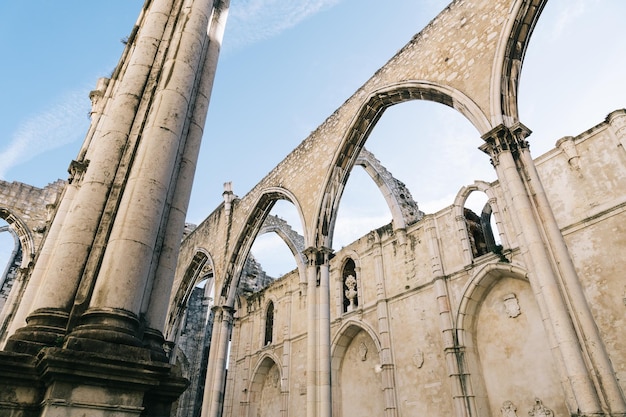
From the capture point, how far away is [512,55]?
6715 mm

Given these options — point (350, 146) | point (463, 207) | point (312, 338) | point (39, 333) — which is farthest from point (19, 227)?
point (463, 207)

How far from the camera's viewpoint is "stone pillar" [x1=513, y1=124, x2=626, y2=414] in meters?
4.03

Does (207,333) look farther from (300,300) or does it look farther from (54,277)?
(54,277)

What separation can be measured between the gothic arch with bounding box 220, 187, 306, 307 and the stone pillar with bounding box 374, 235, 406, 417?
3.85 metres

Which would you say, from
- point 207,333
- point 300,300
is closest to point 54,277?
point 300,300

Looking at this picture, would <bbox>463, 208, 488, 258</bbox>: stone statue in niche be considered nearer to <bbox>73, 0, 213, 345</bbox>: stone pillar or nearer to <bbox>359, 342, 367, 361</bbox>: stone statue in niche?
<bbox>359, 342, 367, 361</bbox>: stone statue in niche

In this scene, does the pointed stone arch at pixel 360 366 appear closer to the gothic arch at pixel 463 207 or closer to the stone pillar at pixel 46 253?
the gothic arch at pixel 463 207

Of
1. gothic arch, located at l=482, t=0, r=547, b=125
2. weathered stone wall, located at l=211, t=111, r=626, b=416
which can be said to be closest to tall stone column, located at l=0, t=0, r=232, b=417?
gothic arch, located at l=482, t=0, r=547, b=125

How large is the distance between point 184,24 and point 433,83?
5070 millimetres

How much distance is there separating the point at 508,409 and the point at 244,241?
8924 millimetres

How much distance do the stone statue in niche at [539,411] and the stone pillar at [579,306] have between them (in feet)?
15.9

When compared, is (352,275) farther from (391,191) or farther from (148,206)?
(148,206)

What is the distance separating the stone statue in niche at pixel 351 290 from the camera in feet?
44.1

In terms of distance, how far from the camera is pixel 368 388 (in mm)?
12148
